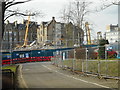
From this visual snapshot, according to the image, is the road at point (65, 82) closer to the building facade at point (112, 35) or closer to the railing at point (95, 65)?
the railing at point (95, 65)

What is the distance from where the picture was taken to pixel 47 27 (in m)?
108

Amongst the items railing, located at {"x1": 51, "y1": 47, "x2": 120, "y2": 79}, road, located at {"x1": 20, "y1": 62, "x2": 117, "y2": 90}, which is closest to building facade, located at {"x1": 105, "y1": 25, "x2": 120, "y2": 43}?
railing, located at {"x1": 51, "y1": 47, "x2": 120, "y2": 79}

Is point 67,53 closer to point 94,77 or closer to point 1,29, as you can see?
point 94,77

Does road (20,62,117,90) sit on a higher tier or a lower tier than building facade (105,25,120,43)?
lower

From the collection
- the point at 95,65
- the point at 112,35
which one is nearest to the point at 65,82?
the point at 95,65

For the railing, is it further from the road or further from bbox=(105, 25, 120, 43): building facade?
bbox=(105, 25, 120, 43): building facade

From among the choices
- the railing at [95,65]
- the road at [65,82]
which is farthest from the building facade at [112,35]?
the road at [65,82]

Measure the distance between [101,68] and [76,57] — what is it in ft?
27.4

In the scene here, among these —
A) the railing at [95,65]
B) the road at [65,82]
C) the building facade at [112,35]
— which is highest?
the building facade at [112,35]

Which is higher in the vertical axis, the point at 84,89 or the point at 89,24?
the point at 89,24

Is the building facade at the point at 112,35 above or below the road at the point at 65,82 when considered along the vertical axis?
above

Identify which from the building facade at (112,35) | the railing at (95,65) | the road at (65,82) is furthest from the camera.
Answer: the building facade at (112,35)

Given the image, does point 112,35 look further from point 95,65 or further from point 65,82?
point 65,82

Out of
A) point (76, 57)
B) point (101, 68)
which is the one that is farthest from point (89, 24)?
point (101, 68)
